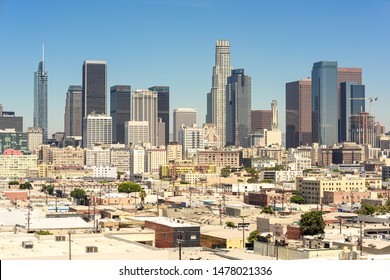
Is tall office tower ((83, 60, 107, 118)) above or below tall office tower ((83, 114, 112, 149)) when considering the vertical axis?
above

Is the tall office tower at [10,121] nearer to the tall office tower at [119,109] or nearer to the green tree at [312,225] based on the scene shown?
the tall office tower at [119,109]

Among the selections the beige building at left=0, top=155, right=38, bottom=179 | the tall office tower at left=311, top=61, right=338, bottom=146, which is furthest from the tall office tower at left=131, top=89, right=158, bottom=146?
the beige building at left=0, top=155, right=38, bottom=179

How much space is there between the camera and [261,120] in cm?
5800

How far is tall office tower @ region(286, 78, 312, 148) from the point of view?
132 feet

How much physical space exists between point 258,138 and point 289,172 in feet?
70.0

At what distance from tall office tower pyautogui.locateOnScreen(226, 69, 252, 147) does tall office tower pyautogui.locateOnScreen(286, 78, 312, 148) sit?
121 inches

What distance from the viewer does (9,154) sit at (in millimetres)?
39844

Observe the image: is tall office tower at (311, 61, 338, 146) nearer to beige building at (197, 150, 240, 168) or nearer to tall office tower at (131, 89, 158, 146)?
beige building at (197, 150, 240, 168)

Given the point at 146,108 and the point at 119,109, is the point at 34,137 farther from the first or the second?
the point at 146,108

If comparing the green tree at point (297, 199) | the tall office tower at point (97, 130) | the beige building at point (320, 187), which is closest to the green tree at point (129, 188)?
the beige building at point (320, 187)

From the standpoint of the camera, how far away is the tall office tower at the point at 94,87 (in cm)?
4650

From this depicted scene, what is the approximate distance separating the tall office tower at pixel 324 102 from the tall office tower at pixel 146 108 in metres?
8.77

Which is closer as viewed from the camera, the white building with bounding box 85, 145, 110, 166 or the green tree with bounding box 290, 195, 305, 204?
the green tree with bounding box 290, 195, 305, 204

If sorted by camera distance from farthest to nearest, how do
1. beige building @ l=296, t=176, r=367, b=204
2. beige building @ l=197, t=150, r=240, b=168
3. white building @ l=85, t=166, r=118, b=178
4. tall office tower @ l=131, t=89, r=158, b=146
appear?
tall office tower @ l=131, t=89, r=158, b=146, beige building @ l=197, t=150, r=240, b=168, white building @ l=85, t=166, r=118, b=178, beige building @ l=296, t=176, r=367, b=204
